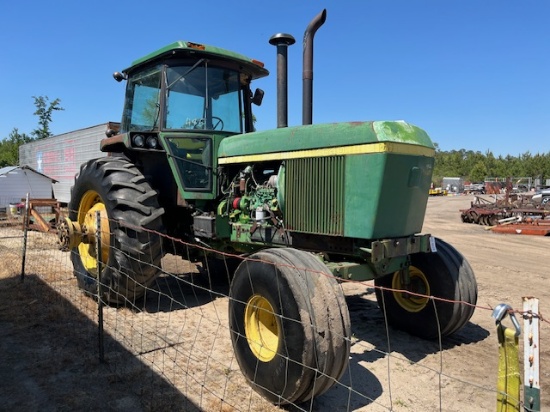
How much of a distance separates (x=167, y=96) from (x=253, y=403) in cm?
343

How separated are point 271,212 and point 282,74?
5.49ft

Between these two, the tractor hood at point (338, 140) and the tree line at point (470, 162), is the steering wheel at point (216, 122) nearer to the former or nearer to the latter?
the tractor hood at point (338, 140)

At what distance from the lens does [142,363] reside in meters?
3.61

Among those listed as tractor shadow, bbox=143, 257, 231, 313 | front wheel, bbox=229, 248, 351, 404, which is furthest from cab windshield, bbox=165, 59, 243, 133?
front wheel, bbox=229, 248, 351, 404

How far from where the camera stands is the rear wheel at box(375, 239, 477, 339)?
13.4ft

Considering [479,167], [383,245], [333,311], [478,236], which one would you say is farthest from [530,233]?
[479,167]

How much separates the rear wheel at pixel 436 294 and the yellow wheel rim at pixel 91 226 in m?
3.02

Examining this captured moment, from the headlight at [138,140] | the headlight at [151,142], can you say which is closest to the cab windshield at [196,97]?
the headlight at [151,142]

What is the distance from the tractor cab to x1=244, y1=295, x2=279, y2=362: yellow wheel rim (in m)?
1.95

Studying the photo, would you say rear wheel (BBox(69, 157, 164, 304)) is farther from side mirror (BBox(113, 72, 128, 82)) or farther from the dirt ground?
side mirror (BBox(113, 72, 128, 82))

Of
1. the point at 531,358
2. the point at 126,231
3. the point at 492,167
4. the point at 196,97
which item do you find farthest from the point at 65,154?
the point at 492,167

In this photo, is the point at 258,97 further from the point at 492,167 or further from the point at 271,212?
the point at 492,167

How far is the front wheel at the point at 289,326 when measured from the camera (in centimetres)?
276

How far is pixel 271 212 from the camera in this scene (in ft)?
14.3
